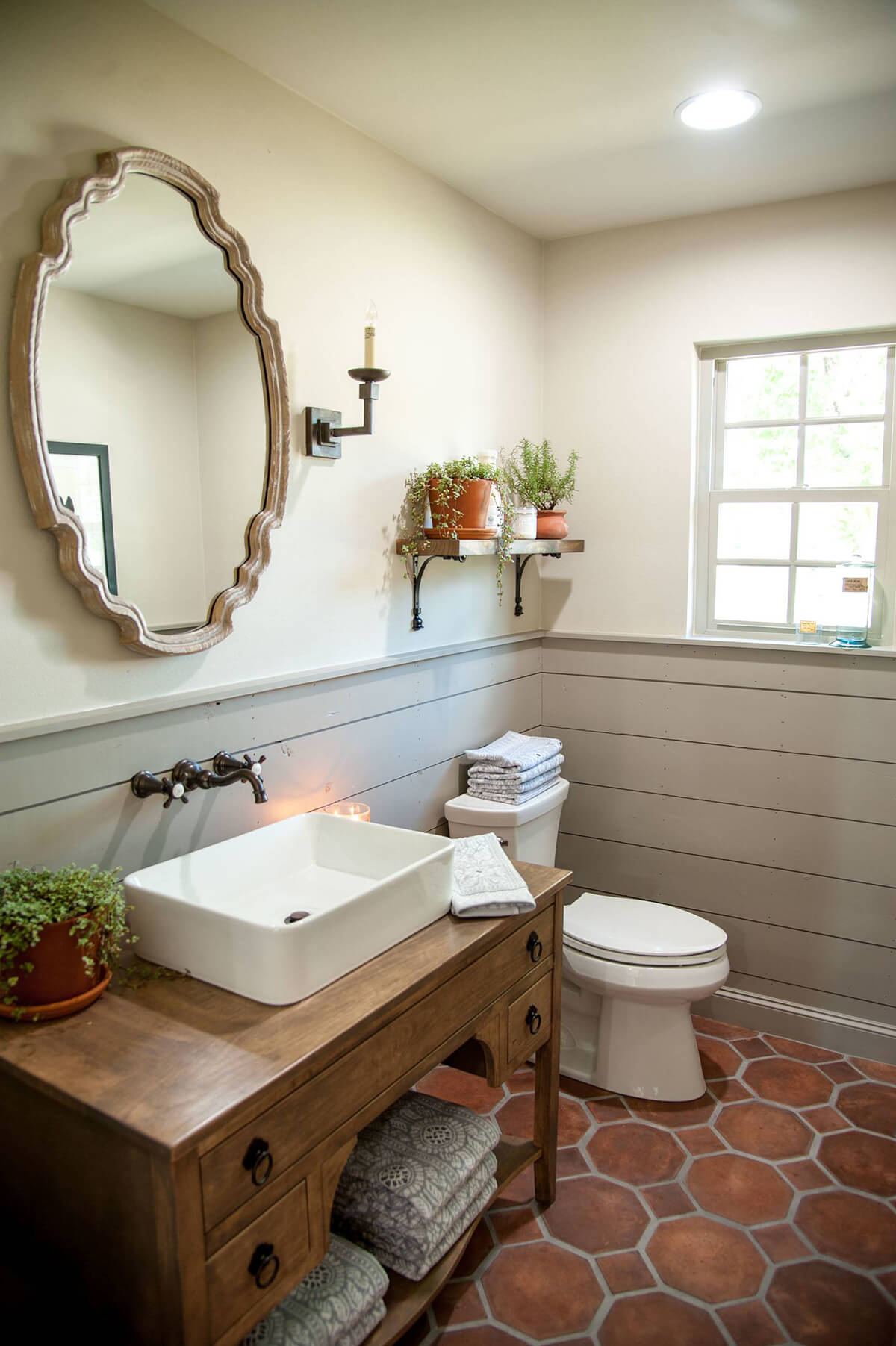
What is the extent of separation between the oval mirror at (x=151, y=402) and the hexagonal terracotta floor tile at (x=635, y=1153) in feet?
5.11

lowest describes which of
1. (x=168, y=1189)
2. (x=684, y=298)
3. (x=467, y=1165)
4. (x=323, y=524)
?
(x=467, y=1165)

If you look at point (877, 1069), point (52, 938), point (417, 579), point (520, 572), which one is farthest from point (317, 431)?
point (877, 1069)

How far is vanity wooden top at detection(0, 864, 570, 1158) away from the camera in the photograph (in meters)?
1.11

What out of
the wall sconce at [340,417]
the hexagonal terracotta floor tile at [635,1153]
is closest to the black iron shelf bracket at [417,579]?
the wall sconce at [340,417]

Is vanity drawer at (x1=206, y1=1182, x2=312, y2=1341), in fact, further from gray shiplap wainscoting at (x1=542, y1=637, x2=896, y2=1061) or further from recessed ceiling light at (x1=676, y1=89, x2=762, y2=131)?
recessed ceiling light at (x1=676, y1=89, x2=762, y2=131)

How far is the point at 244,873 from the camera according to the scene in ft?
5.71

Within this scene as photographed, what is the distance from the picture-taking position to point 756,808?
8.98 ft

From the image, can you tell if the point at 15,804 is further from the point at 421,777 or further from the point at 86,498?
the point at 421,777

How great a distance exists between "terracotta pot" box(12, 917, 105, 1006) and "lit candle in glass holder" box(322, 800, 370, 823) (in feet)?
2.56

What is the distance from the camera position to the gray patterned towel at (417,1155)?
1.61 m

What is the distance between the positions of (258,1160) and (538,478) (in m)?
2.11

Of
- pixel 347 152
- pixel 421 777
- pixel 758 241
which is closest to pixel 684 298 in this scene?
pixel 758 241

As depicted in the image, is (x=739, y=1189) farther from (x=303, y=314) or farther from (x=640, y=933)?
(x=303, y=314)

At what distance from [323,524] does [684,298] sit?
1437 millimetres
